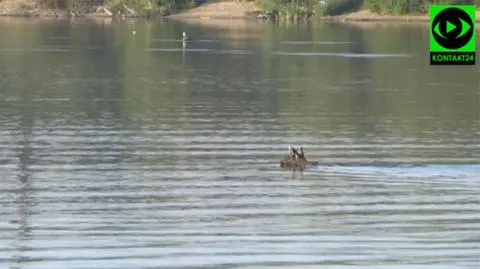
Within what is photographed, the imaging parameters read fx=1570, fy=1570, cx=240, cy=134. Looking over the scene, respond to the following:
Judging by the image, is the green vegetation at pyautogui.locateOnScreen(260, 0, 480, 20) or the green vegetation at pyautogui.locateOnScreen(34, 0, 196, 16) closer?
the green vegetation at pyautogui.locateOnScreen(260, 0, 480, 20)

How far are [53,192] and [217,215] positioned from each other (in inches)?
168

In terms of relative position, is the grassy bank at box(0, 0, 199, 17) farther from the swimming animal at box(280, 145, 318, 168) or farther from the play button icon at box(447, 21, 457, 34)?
the swimming animal at box(280, 145, 318, 168)

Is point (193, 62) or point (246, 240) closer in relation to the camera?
point (246, 240)

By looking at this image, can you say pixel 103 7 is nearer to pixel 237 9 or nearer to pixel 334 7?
pixel 237 9

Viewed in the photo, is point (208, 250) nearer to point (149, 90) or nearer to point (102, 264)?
point (102, 264)

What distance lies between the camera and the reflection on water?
25156mm

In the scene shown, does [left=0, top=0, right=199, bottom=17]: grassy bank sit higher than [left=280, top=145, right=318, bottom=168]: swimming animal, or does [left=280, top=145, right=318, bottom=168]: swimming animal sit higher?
[left=280, top=145, right=318, bottom=168]: swimming animal

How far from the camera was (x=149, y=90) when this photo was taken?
55656 millimetres

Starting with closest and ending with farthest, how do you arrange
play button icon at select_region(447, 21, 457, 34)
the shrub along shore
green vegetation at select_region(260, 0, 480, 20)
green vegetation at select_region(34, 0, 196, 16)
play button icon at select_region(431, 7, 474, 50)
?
play button icon at select_region(431, 7, 474, 50) < play button icon at select_region(447, 21, 457, 34) < the shrub along shore < green vegetation at select_region(260, 0, 480, 20) < green vegetation at select_region(34, 0, 196, 16)

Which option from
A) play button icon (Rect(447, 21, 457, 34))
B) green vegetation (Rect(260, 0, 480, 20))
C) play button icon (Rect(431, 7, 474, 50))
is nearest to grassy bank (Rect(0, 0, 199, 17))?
green vegetation (Rect(260, 0, 480, 20))

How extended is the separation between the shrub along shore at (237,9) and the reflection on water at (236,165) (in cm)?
4853

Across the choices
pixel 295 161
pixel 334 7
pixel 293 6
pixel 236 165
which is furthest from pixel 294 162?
pixel 334 7

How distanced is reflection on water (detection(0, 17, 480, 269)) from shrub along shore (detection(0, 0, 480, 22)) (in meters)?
48.5

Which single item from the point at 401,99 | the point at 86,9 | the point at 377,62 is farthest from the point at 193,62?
the point at 86,9
